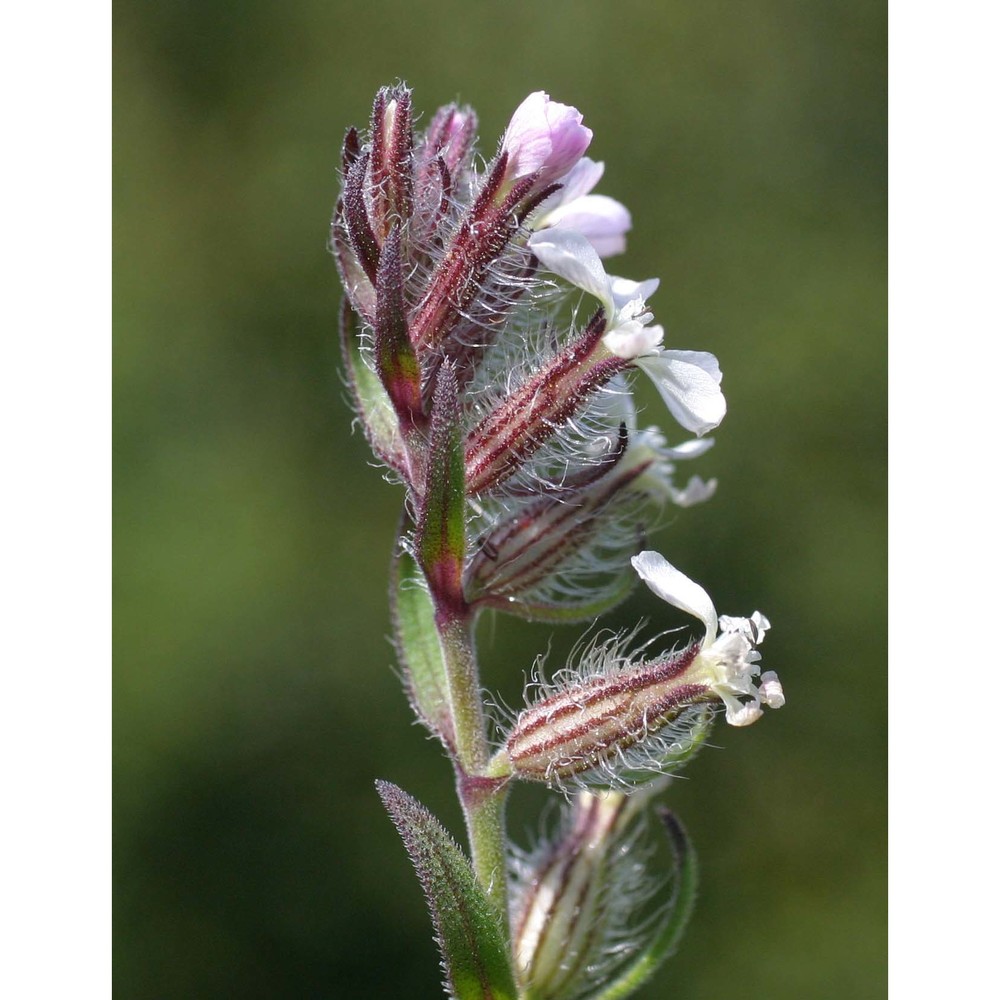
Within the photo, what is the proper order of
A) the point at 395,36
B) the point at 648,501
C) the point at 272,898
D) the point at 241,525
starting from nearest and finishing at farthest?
the point at 648,501
the point at 272,898
the point at 241,525
the point at 395,36

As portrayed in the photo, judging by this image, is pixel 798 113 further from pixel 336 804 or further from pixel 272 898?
pixel 272 898

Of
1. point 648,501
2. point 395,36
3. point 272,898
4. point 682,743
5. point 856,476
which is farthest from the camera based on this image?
point 395,36

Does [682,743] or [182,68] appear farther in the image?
[182,68]

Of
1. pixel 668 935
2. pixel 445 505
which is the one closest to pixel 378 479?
pixel 668 935

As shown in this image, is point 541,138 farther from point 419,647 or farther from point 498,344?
point 419,647

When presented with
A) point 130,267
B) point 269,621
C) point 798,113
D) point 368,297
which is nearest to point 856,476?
point 798,113

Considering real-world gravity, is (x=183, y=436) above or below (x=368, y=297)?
Answer: above

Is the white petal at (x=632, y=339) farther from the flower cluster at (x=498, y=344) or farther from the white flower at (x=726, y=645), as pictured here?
the white flower at (x=726, y=645)
